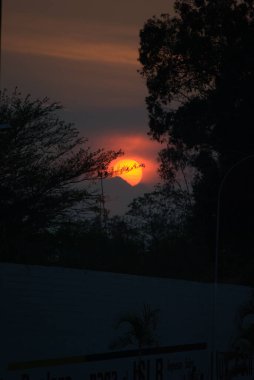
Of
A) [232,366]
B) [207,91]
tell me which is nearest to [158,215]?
[207,91]

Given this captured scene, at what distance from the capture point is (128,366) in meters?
19.8

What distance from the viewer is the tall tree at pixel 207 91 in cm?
3819

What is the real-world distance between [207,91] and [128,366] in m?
23.5

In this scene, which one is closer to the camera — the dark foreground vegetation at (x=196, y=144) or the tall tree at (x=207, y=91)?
the dark foreground vegetation at (x=196, y=144)

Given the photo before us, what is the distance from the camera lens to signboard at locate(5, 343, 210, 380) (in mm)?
16562

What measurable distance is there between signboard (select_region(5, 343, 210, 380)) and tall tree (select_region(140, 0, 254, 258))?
15.2m

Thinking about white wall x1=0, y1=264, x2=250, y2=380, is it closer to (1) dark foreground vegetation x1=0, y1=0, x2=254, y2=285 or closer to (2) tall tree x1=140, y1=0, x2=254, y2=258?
(1) dark foreground vegetation x1=0, y1=0, x2=254, y2=285

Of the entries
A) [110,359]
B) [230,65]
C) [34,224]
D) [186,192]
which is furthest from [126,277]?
[186,192]

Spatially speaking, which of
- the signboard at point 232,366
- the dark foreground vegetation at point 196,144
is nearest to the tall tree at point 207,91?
the dark foreground vegetation at point 196,144

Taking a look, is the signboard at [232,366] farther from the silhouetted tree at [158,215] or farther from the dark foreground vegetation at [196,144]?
the silhouetted tree at [158,215]

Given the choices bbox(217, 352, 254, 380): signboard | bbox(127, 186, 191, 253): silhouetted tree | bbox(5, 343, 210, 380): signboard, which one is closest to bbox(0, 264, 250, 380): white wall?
bbox(5, 343, 210, 380): signboard

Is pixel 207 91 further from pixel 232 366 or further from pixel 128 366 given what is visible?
pixel 128 366

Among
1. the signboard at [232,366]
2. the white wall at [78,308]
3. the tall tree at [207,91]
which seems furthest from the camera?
the tall tree at [207,91]

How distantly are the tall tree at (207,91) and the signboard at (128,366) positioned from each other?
15178 millimetres
